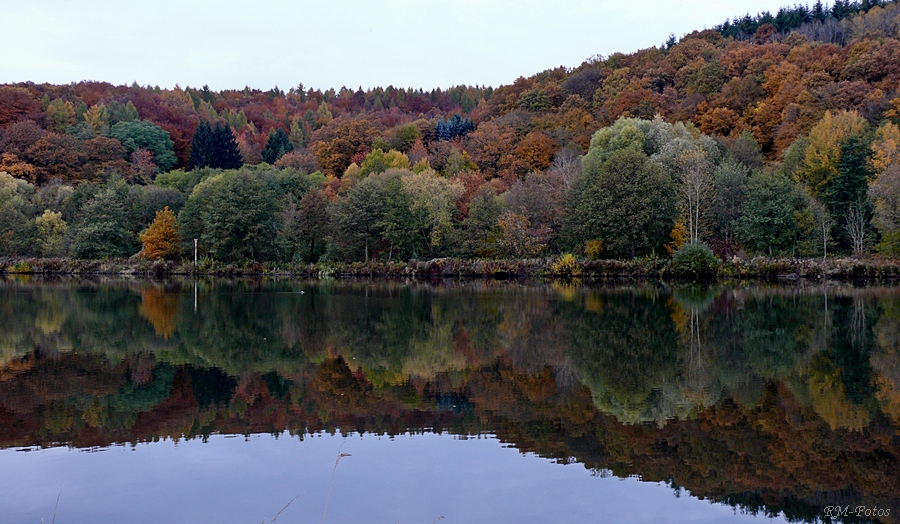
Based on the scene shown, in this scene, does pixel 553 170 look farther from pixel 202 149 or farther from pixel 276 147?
pixel 202 149

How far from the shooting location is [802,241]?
142 ft

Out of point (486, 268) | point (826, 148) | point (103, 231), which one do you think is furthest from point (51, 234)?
point (826, 148)

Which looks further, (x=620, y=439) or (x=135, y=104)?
(x=135, y=104)

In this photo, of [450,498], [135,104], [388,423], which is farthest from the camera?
[135,104]

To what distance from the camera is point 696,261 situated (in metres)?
39.6

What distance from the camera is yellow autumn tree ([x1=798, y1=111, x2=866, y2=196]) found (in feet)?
148

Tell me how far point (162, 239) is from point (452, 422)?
47985mm

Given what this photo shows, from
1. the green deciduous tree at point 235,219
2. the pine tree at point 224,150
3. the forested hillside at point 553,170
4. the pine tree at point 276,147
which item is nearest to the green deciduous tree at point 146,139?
the forested hillside at point 553,170

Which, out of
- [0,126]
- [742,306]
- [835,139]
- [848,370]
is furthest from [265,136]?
[848,370]

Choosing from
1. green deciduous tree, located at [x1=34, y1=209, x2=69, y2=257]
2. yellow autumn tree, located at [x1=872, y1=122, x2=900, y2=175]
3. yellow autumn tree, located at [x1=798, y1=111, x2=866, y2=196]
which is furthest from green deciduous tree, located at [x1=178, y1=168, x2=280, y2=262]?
yellow autumn tree, located at [x1=872, y1=122, x2=900, y2=175]

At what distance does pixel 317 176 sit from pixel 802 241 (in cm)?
3703

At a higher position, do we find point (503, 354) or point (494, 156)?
point (494, 156)

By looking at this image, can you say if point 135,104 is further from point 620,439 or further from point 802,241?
point 620,439

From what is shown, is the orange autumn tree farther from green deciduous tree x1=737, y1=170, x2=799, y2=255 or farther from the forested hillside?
green deciduous tree x1=737, y1=170, x2=799, y2=255
